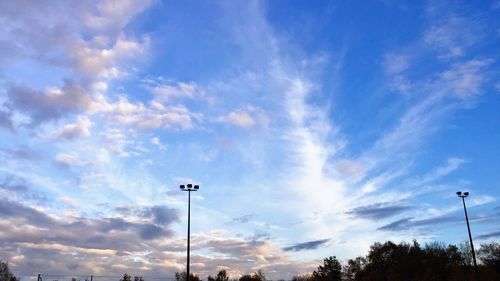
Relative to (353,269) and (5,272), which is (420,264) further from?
(5,272)

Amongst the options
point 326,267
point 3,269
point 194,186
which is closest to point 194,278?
point 326,267

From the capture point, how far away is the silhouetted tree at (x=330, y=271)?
341 ft

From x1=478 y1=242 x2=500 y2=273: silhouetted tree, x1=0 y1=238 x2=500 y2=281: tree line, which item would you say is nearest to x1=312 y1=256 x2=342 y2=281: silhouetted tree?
x1=0 y1=238 x2=500 y2=281: tree line

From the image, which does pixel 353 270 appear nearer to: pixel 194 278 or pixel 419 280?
pixel 419 280

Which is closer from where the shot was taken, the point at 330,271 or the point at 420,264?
the point at 420,264

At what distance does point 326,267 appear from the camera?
4151 inches

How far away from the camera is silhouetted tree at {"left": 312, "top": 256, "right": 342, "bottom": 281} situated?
341 feet

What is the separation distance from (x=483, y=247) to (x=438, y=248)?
38.5ft

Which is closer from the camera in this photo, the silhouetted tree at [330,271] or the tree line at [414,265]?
the tree line at [414,265]

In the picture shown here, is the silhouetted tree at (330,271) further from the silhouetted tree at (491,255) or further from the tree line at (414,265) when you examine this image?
the silhouetted tree at (491,255)

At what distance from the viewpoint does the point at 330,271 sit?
104688 millimetres

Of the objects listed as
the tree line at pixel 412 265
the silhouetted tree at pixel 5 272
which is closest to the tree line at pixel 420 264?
the tree line at pixel 412 265

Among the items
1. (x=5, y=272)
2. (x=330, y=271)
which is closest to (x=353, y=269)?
(x=330, y=271)

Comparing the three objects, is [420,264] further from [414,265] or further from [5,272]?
[5,272]
